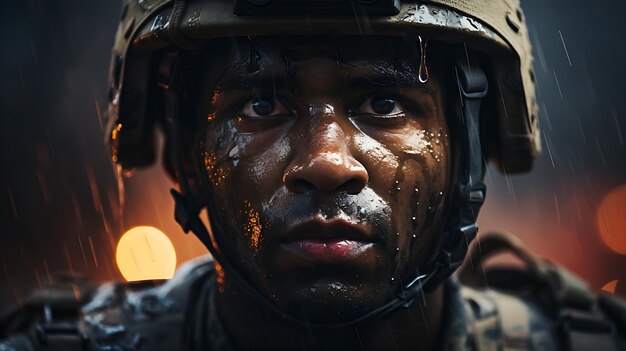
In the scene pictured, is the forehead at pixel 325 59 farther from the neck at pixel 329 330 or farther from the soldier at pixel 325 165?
the neck at pixel 329 330

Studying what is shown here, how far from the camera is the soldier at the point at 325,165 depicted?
1.95 meters

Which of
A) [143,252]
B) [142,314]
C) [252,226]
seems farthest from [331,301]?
[143,252]

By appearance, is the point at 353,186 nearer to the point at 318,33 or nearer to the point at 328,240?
the point at 328,240

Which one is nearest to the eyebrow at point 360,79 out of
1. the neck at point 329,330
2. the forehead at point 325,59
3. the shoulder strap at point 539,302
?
the forehead at point 325,59

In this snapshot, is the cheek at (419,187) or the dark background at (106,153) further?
the dark background at (106,153)

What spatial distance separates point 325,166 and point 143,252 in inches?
198

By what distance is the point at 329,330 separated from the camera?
2.17m

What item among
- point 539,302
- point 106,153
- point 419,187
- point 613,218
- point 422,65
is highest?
point 422,65

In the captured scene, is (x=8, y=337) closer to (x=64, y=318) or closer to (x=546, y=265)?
(x=64, y=318)

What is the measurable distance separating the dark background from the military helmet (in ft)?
7.63

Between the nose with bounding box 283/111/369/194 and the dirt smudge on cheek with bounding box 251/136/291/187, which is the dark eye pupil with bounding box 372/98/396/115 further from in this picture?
the dirt smudge on cheek with bounding box 251/136/291/187

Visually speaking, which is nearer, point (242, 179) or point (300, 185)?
point (300, 185)

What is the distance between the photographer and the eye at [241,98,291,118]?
2104 mm

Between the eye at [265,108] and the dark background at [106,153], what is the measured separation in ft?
9.00
